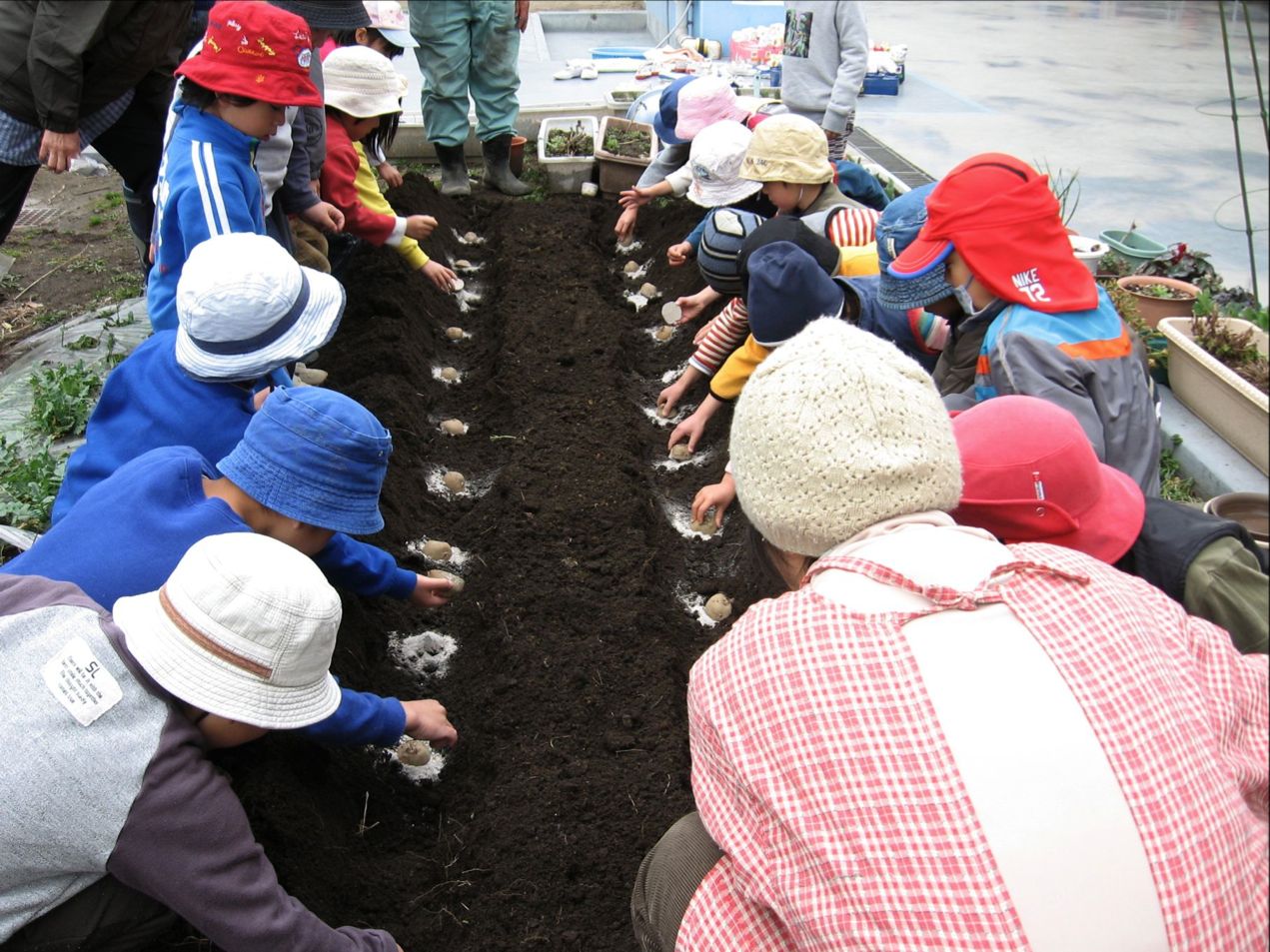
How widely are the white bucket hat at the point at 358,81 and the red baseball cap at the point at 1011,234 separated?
2.88 metres

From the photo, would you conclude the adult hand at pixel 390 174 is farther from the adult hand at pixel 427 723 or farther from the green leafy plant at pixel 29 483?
the adult hand at pixel 427 723

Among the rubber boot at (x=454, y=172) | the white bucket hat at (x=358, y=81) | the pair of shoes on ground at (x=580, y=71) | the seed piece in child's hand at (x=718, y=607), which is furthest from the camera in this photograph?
the pair of shoes on ground at (x=580, y=71)

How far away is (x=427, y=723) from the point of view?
2270 mm

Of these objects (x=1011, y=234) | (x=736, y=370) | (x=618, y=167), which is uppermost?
Result: (x=1011, y=234)

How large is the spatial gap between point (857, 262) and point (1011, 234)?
1.04 m

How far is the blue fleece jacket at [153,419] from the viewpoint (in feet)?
8.23

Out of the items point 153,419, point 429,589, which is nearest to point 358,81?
point 153,419

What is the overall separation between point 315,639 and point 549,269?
164 inches

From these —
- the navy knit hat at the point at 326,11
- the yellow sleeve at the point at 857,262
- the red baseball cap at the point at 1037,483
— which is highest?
the navy knit hat at the point at 326,11

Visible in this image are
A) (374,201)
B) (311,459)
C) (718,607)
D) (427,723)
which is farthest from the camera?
(374,201)

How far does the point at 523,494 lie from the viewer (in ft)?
12.4

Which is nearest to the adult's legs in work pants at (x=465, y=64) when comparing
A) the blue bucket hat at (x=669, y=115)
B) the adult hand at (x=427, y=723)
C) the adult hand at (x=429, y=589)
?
the blue bucket hat at (x=669, y=115)

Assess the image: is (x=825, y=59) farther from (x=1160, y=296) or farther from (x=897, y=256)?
(x=897, y=256)

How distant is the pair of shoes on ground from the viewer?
9.62 meters
